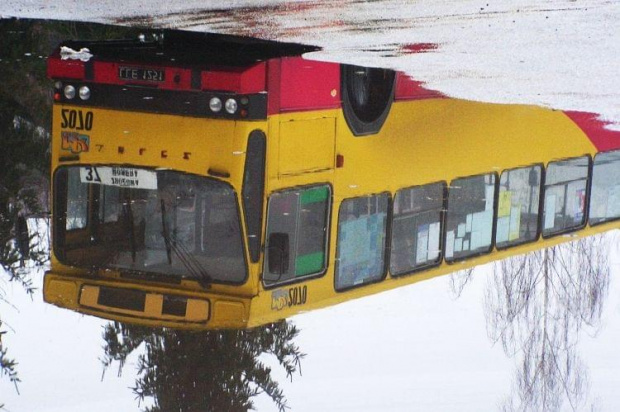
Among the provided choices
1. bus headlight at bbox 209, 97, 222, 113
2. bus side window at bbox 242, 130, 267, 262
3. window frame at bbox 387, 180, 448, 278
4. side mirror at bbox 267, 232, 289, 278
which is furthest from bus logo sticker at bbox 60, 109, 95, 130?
window frame at bbox 387, 180, 448, 278

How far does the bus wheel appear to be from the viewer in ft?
30.5

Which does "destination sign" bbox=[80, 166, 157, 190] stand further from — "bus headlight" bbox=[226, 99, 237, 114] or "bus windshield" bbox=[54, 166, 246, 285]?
"bus headlight" bbox=[226, 99, 237, 114]

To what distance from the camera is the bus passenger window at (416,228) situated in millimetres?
9102

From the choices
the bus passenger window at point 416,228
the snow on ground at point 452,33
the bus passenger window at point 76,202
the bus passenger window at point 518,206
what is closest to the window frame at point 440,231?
the bus passenger window at point 416,228

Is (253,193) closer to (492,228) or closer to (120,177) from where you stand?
(120,177)

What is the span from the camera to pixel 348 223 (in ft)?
28.4

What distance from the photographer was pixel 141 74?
28.5 ft

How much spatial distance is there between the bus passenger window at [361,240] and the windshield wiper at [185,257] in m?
0.98

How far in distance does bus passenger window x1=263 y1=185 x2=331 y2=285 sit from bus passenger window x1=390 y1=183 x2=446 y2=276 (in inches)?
28.5

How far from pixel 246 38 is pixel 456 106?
67.7 inches

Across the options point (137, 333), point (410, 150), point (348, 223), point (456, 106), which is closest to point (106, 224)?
point (137, 333)

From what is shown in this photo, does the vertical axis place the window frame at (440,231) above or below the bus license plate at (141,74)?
below

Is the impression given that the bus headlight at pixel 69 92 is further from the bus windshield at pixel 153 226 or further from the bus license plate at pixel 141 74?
the bus windshield at pixel 153 226

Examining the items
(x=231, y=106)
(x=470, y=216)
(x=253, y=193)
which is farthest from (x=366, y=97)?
(x=253, y=193)
